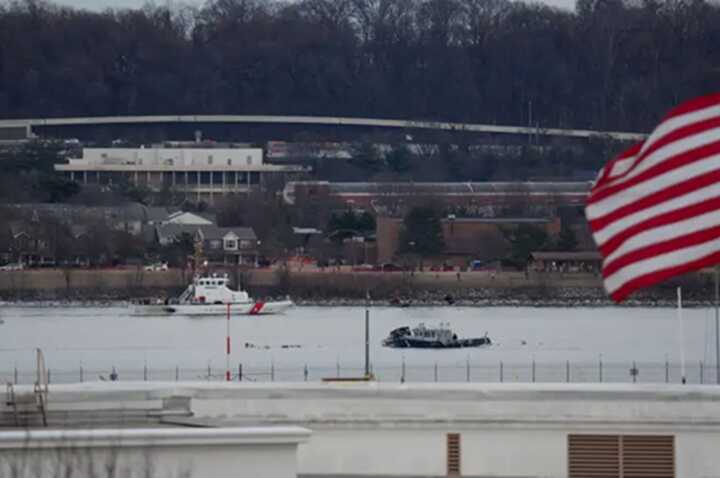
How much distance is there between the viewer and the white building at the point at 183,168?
77500mm

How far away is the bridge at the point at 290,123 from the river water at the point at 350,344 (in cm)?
3104

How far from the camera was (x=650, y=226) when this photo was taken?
9727 mm

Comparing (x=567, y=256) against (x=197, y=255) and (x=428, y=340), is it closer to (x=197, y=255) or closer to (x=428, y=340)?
(x=197, y=255)

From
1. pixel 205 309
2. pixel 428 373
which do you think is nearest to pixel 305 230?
pixel 205 309

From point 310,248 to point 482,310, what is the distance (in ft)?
37.9

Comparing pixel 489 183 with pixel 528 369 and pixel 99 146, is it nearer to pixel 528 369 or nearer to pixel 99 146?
pixel 99 146

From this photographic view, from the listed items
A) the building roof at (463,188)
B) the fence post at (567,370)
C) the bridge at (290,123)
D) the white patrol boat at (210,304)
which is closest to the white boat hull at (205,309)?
the white patrol boat at (210,304)

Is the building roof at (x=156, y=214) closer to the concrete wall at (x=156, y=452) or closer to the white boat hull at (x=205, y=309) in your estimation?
the white boat hull at (x=205, y=309)

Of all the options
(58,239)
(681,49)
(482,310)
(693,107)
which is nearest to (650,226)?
(693,107)

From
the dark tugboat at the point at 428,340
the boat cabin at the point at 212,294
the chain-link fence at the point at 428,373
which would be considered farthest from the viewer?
the boat cabin at the point at 212,294

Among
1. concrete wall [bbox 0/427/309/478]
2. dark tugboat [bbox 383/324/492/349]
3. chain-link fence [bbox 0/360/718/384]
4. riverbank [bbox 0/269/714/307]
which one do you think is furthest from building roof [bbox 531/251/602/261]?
concrete wall [bbox 0/427/309/478]

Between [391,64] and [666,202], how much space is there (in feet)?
283

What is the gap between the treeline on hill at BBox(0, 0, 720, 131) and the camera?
8906 cm

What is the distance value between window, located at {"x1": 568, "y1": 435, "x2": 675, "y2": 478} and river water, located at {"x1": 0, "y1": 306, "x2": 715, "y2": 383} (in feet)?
59.9
